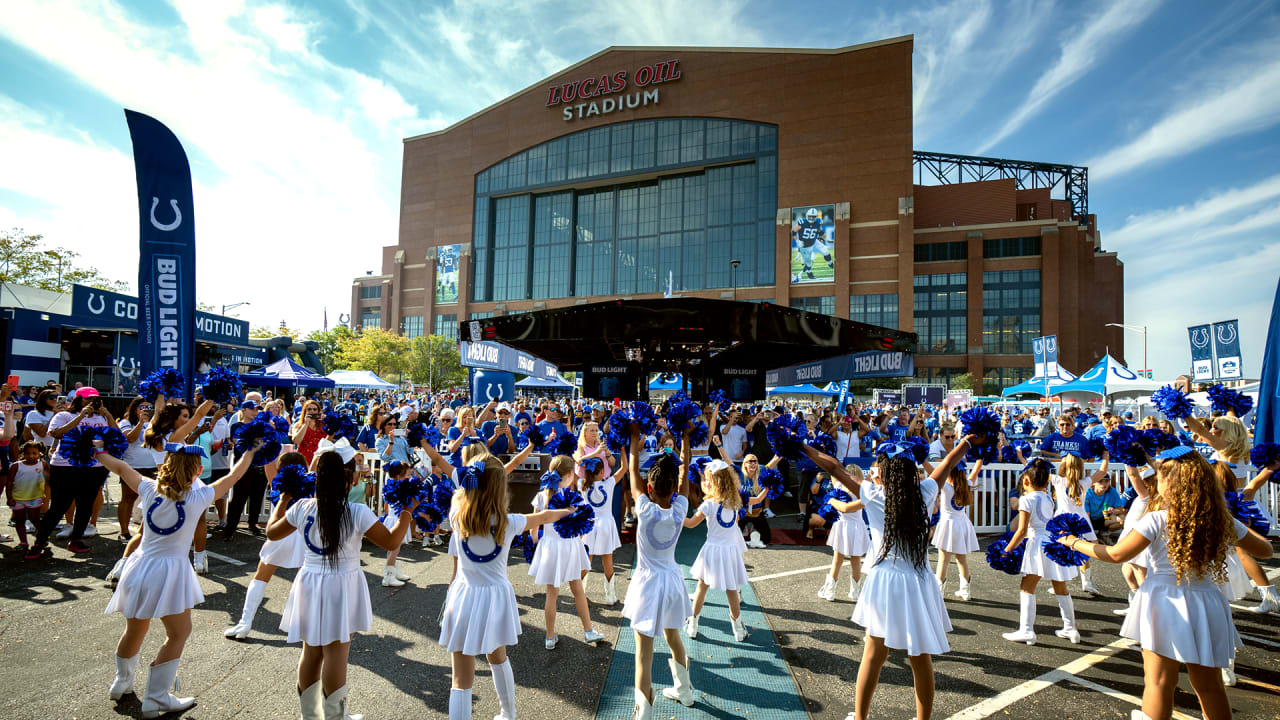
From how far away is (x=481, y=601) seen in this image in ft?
10.5

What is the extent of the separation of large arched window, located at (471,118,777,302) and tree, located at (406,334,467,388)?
12.1 metres

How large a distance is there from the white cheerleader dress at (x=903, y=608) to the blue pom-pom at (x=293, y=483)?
3.27m

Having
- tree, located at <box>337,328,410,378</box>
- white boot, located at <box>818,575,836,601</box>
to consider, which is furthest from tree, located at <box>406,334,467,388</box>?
white boot, located at <box>818,575,836,601</box>

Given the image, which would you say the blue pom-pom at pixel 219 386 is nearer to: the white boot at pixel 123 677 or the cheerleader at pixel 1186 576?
the white boot at pixel 123 677

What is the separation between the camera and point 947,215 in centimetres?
5534

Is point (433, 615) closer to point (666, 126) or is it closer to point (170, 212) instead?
point (170, 212)

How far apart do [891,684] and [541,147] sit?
203ft

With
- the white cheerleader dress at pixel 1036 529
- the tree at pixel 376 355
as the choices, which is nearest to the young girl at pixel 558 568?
the white cheerleader dress at pixel 1036 529

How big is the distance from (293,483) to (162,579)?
1071 mm

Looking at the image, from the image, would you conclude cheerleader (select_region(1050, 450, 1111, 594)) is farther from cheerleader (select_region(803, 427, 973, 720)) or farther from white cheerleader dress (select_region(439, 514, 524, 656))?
white cheerleader dress (select_region(439, 514, 524, 656))

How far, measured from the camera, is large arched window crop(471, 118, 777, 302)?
52938 millimetres

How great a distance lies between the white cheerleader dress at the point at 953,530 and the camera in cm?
583

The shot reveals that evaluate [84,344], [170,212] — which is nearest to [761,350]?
[170,212]

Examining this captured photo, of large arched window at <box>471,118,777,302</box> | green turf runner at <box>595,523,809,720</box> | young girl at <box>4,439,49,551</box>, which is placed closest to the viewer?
green turf runner at <box>595,523,809,720</box>
